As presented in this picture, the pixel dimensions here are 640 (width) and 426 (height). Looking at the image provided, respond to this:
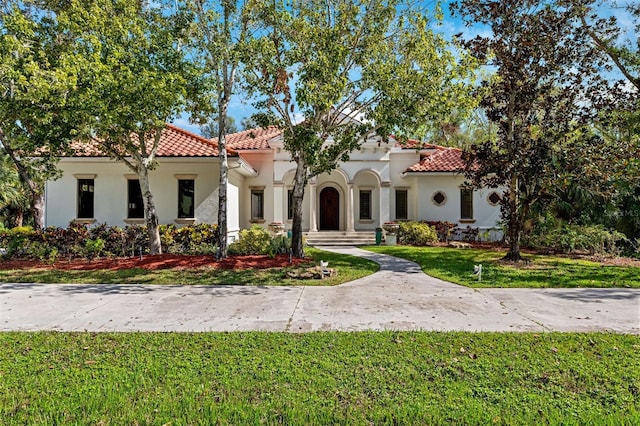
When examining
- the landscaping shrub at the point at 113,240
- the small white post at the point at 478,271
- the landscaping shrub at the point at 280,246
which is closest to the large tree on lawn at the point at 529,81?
the small white post at the point at 478,271

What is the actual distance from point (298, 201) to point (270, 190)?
29.0 feet

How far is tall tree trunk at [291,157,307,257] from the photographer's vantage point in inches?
481

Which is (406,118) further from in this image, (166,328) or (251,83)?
(166,328)

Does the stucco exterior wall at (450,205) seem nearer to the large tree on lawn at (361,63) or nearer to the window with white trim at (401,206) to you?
the window with white trim at (401,206)

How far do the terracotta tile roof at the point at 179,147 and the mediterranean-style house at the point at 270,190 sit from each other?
4 centimetres

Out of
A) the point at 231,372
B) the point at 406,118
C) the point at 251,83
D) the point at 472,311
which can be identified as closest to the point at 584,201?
the point at 406,118

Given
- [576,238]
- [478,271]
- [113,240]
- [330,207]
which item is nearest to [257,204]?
[330,207]

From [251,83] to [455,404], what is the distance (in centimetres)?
992

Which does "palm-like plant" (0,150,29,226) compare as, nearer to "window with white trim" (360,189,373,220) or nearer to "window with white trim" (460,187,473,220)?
"window with white trim" (360,189,373,220)

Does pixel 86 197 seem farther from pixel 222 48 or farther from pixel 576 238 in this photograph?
pixel 576 238

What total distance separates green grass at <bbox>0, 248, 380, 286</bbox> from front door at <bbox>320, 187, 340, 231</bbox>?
1146 cm

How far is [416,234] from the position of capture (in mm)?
18734

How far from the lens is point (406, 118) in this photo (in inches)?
420

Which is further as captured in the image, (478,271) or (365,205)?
(365,205)
